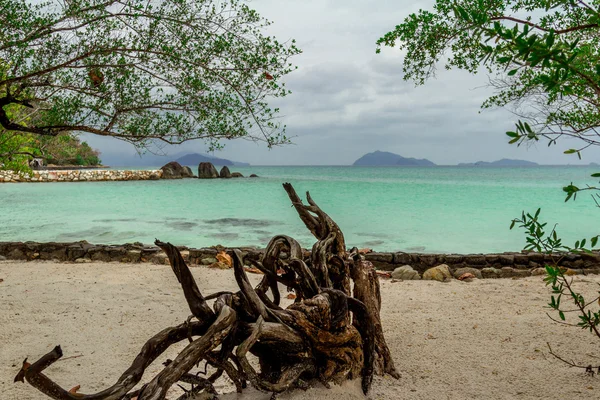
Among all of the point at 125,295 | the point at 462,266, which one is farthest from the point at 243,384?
the point at 462,266

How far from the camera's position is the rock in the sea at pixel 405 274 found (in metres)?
7.30

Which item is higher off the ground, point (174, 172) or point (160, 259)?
point (174, 172)

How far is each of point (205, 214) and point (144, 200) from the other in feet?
29.3

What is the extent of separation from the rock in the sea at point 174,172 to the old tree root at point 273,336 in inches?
2090

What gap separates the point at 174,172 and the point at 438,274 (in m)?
50.9

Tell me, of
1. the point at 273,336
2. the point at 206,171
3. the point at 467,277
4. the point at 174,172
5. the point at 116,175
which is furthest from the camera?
the point at 206,171

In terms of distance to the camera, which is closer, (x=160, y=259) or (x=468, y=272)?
(x=468, y=272)

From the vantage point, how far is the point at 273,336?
236cm

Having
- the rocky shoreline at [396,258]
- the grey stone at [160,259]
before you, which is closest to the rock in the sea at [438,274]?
the rocky shoreline at [396,258]

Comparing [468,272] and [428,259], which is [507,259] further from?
[428,259]

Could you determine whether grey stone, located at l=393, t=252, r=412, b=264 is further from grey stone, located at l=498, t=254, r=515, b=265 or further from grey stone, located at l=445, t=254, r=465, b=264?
grey stone, located at l=498, t=254, r=515, b=265

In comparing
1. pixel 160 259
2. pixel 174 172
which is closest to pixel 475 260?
pixel 160 259

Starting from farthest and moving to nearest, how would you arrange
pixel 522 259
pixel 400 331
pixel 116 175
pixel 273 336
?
pixel 116 175
pixel 522 259
pixel 400 331
pixel 273 336

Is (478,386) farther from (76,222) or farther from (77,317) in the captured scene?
(76,222)
